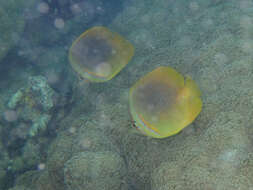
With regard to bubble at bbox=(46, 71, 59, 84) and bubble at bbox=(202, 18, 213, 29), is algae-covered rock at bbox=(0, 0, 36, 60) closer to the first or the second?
bubble at bbox=(46, 71, 59, 84)

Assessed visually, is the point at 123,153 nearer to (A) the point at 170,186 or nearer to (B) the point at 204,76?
(A) the point at 170,186

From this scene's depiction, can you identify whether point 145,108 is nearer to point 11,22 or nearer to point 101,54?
point 101,54

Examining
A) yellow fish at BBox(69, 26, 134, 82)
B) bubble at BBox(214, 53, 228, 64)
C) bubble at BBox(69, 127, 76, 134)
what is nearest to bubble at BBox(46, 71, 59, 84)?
yellow fish at BBox(69, 26, 134, 82)

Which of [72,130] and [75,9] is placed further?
[75,9]

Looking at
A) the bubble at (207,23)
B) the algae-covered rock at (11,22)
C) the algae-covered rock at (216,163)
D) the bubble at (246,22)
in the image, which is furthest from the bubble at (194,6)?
the algae-covered rock at (11,22)

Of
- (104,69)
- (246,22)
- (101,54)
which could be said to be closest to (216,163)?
(104,69)

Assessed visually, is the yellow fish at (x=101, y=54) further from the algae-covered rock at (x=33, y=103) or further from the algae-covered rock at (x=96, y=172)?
the algae-covered rock at (x=33, y=103)

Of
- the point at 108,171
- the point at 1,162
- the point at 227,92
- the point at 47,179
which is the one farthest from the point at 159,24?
the point at 1,162

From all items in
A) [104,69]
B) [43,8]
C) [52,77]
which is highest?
[104,69]
